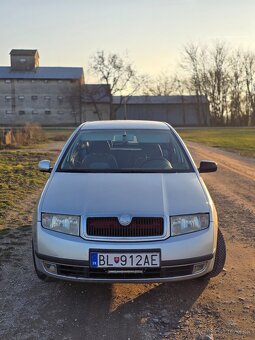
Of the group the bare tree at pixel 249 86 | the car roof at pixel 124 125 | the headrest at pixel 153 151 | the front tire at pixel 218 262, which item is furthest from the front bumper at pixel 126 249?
the bare tree at pixel 249 86

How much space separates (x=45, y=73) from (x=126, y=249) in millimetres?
82243

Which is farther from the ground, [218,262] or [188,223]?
[188,223]

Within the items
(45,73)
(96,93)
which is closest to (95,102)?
(96,93)

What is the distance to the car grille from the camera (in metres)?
3.60

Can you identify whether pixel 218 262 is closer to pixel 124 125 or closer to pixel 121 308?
pixel 121 308

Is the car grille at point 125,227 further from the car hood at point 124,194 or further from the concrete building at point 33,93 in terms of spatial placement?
the concrete building at point 33,93

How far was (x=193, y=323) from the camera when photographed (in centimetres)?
349

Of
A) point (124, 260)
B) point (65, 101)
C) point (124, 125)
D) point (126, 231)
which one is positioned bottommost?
point (124, 260)

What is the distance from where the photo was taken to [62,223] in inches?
146

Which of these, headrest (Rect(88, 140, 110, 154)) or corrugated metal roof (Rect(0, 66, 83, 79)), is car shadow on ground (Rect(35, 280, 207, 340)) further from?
corrugated metal roof (Rect(0, 66, 83, 79))

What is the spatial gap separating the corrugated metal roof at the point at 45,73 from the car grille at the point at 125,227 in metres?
79.3

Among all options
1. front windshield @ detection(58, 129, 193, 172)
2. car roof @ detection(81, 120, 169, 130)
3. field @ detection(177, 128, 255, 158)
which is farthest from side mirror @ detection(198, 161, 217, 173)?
field @ detection(177, 128, 255, 158)

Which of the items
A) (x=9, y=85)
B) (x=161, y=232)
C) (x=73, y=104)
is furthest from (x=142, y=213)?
(x=9, y=85)

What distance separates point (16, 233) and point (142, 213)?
306 centimetres
